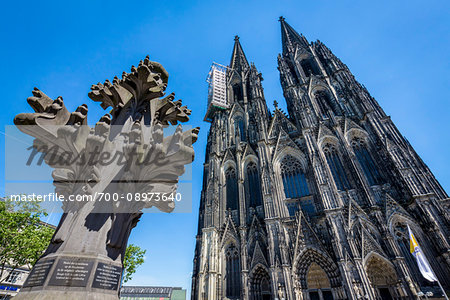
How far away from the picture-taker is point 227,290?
15320mm

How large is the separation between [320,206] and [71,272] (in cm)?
1573

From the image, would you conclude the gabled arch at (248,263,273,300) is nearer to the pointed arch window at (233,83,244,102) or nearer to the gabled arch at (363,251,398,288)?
the gabled arch at (363,251,398,288)

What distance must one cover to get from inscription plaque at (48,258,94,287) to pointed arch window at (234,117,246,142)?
21.2m

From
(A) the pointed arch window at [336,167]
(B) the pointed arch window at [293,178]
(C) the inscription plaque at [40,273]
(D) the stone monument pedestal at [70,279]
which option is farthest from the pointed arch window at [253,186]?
(C) the inscription plaque at [40,273]

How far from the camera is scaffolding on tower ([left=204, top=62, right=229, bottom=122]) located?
102 feet

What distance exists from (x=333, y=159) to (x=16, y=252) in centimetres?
2073

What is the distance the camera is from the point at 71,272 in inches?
101

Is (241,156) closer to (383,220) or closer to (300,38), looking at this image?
(383,220)

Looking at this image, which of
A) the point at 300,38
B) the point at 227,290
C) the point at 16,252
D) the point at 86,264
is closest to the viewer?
the point at 86,264

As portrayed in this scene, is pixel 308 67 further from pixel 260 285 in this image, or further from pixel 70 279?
pixel 70 279

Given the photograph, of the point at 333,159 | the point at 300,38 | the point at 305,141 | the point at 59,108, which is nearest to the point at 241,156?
the point at 305,141

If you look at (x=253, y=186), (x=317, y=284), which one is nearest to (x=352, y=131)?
(x=253, y=186)

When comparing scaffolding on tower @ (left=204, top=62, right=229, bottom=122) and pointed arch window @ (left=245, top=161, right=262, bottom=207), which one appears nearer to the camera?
pointed arch window @ (left=245, top=161, right=262, bottom=207)

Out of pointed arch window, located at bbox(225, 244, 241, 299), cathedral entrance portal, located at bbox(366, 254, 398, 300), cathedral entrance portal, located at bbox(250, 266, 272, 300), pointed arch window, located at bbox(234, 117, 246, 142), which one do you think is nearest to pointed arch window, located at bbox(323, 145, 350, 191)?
cathedral entrance portal, located at bbox(366, 254, 398, 300)
